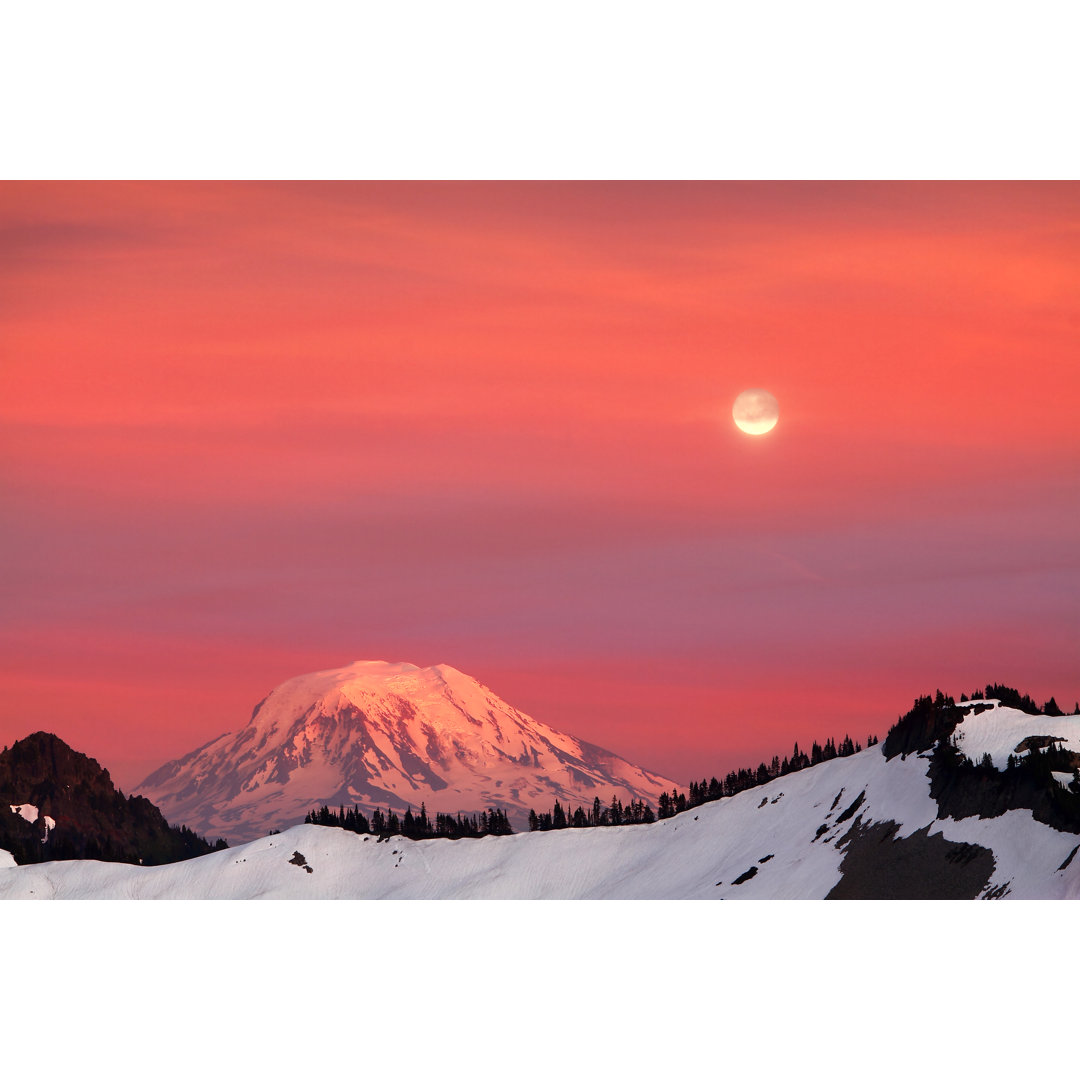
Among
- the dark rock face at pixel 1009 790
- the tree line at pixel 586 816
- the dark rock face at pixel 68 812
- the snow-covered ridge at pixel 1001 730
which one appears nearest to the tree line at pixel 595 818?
the tree line at pixel 586 816

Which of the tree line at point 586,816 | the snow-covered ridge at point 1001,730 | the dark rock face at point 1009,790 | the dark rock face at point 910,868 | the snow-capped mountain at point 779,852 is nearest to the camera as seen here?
the dark rock face at point 910,868

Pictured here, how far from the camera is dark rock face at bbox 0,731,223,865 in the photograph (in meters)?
115

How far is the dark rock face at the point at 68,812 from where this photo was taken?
11456 cm

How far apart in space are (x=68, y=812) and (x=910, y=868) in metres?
84.0

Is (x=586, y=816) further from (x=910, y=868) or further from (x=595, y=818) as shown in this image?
(x=910, y=868)

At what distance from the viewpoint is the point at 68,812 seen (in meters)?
126

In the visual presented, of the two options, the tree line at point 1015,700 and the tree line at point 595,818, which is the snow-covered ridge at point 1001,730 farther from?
the tree line at point 595,818

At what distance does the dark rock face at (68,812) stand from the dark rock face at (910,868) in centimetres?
6615

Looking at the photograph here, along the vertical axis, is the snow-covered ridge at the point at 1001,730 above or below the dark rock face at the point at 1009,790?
above

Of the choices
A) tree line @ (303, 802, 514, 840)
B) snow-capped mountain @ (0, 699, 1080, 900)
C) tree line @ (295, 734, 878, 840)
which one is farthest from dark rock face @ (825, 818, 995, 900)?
tree line @ (303, 802, 514, 840)

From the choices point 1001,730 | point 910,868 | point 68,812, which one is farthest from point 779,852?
point 68,812

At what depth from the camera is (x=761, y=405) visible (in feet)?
270

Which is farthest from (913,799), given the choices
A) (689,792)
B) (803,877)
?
(689,792)
